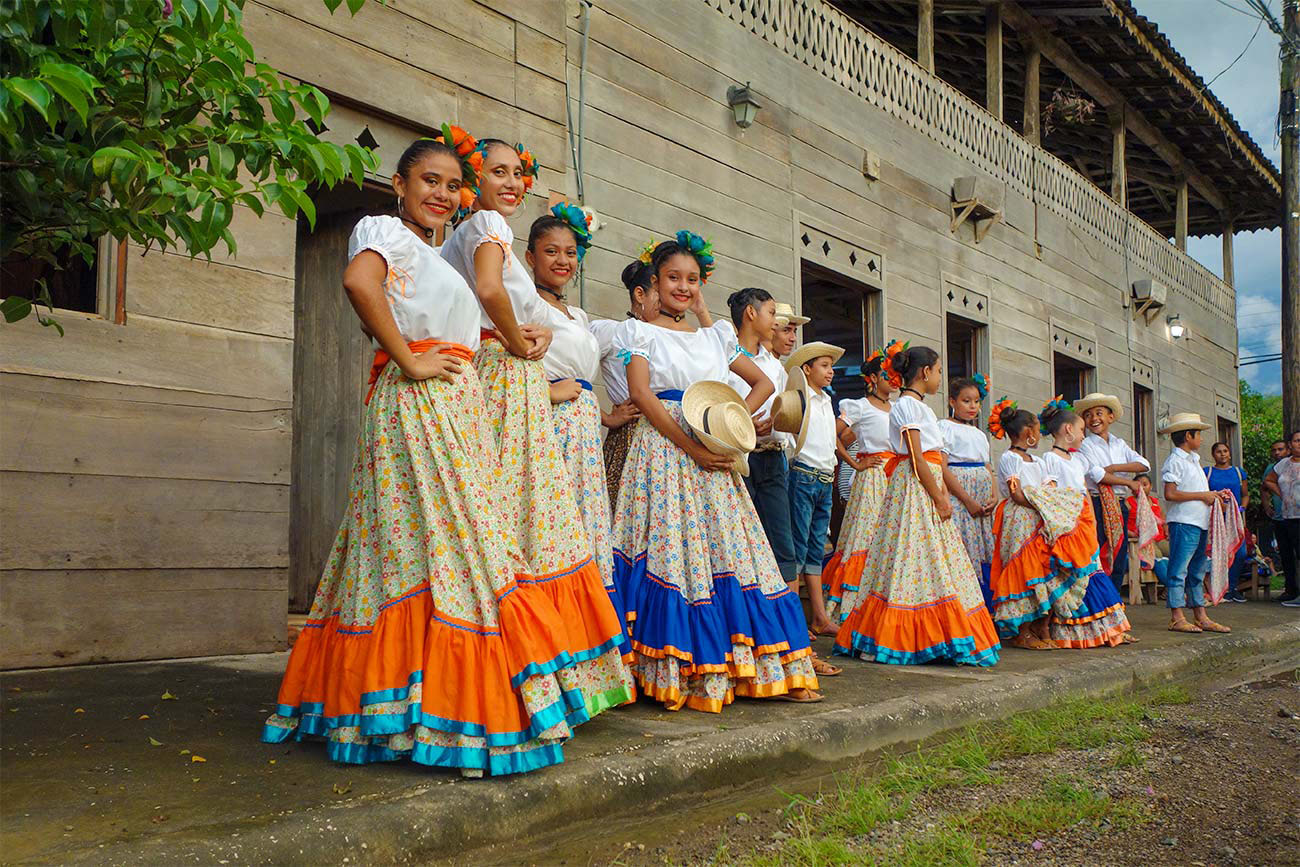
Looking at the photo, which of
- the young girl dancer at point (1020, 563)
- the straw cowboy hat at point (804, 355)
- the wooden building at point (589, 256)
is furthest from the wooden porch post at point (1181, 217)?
the straw cowboy hat at point (804, 355)

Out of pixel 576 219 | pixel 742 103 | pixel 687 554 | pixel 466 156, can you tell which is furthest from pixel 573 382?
pixel 742 103

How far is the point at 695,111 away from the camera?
8.05 m

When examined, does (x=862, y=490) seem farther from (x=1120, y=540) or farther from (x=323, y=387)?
(x=1120, y=540)

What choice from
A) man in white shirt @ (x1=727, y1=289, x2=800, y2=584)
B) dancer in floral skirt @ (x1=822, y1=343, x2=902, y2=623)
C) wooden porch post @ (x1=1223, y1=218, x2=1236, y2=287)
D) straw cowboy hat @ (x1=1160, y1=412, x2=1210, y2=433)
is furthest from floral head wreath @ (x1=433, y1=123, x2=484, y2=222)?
wooden porch post @ (x1=1223, y1=218, x2=1236, y2=287)

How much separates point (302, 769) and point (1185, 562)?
7038mm

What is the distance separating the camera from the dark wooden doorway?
610cm

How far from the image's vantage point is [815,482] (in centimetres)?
696

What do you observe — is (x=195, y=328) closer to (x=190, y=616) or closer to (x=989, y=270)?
(x=190, y=616)

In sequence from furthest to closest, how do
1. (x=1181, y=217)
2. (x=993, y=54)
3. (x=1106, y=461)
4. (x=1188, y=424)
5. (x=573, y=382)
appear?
1. (x=1181, y=217)
2. (x=993, y=54)
3. (x=1106, y=461)
4. (x=1188, y=424)
5. (x=573, y=382)

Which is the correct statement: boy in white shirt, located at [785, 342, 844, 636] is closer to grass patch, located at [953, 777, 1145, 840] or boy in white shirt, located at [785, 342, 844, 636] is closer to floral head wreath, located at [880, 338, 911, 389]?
floral head wreath, located at [880, 338, 911, 389]

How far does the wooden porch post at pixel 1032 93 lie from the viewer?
512 inches

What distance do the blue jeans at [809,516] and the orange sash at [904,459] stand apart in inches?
30.5

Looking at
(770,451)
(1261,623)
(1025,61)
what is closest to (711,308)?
(770,451)

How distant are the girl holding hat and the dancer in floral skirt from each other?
251cm
